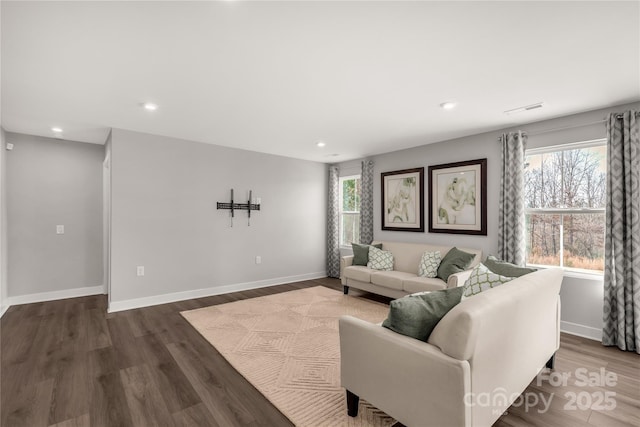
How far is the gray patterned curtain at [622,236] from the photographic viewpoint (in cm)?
295

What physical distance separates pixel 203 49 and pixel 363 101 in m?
1.58

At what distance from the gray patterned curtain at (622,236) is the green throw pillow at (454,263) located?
4.35 ft

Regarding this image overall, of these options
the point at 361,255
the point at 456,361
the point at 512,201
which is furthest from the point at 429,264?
the point at 456,361

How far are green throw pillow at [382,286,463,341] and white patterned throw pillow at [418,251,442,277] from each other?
98.2 inches

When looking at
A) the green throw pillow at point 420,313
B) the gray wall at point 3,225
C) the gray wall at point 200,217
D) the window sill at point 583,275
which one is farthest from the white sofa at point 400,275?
the gray wall at point 3,225

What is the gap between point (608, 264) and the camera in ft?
10.2

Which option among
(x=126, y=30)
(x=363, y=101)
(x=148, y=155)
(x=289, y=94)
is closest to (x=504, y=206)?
(x=363, y=101)

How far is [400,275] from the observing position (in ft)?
14.4

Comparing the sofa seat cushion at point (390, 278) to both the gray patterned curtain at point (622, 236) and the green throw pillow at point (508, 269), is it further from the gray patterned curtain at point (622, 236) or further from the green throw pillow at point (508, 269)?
the gray patterned curtain at point (622, 236)

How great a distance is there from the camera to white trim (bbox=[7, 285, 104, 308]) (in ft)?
14.3

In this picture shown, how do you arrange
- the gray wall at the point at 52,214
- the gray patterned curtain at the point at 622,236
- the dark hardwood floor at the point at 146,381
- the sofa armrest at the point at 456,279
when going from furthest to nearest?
the gray wall at the point at 52,214
the sofa armrest at the point at 456,279
the gray patterned curtain at the point at 622,236
the dark hardwood floor at the point at 146,381

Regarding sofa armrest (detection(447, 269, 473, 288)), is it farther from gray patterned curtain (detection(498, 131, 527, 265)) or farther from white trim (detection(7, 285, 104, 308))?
white trim (detection(7, 285, 104, 308))

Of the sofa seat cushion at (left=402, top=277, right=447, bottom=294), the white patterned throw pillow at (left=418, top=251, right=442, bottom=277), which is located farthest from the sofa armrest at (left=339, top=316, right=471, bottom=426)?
the white patterned throw pillow at (left=418, top=251, right=442, bottom=277)

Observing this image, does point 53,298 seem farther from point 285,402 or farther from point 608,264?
point 608,264
